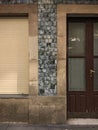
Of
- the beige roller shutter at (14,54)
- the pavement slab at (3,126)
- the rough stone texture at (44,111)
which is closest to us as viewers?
the pavement slab at (3,126)

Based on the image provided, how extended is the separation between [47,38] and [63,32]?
41 cm

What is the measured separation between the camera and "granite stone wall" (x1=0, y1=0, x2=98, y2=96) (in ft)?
29.8

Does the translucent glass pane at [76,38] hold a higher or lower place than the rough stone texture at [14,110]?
higher

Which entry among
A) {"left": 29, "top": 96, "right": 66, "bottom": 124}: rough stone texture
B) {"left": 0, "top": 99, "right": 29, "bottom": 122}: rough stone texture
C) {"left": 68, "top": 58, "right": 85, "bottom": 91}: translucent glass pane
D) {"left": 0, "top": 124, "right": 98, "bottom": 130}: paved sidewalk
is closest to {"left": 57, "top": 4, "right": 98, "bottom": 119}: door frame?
{"left": 29, "top": 96, "right": 66, "bottom": 124}: rough stone texture

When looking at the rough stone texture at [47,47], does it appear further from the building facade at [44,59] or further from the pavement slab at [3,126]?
the pavement slab at [3,126]

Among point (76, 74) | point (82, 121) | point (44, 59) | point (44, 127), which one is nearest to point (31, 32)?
point (44, 59)

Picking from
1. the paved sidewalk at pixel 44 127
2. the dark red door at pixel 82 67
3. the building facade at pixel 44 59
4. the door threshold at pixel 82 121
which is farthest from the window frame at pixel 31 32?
the door threshold at pixel 82 121

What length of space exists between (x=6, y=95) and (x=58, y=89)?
131cm

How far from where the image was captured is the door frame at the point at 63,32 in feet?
29.9

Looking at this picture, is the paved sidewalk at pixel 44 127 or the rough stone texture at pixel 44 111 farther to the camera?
the rough stone texture at pixel 44 111

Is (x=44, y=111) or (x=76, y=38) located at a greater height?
(x=76, y=38)

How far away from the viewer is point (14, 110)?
9.13 metres

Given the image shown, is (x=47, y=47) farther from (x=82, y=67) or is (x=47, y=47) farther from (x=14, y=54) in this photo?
(x=82, y=67)

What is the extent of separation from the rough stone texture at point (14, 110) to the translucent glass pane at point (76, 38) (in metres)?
1.77
